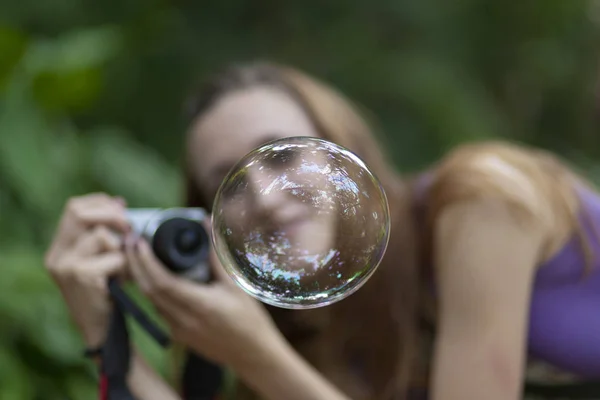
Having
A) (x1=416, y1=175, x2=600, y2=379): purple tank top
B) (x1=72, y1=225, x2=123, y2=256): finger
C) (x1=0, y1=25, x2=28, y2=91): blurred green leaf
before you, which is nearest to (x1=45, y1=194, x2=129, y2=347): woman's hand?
(x1=72, y1=225, x2=123, y2=256): finger

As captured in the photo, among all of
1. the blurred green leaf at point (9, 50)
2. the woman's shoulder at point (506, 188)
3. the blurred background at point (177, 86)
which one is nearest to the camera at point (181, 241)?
the woman's shoulder at point (506, 188)

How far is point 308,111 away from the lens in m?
1.42

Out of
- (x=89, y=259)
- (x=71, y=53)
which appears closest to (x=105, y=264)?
(x=89, y=259)

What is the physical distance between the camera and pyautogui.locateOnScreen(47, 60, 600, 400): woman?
4.00ft

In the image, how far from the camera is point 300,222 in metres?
1.10

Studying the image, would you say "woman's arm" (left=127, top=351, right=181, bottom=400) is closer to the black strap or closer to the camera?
the black strap

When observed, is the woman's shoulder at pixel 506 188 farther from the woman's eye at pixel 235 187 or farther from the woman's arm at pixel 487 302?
the woman's eye at pixel 235 187

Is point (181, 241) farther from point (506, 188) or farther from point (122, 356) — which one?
point (506, 188)

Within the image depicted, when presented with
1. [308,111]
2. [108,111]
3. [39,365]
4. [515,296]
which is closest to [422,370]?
[515,296]

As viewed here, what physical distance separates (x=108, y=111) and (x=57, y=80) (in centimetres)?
119

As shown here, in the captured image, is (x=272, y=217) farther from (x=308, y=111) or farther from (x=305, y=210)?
(x=308, y=111)

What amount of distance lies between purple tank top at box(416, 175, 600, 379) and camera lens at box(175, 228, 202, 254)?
2.08 ft

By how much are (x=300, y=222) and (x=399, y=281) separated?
16.8 inches

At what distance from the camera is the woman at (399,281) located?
1.22 m
